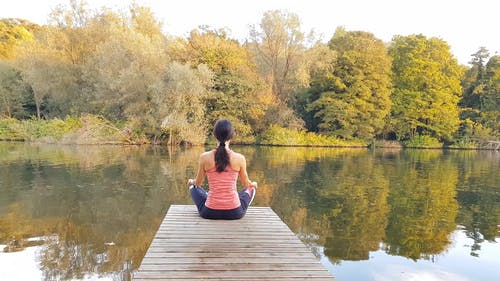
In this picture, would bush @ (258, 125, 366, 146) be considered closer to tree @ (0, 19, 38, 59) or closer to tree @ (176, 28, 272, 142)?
tree @ (176, 28, 272, 142)

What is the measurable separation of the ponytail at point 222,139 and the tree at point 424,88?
31.6 meters

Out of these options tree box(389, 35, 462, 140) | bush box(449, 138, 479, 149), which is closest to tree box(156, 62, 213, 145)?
tree box(389, 35, 462, 140)

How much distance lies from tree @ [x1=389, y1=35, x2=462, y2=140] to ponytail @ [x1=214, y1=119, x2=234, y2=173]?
31.6m

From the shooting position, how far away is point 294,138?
31.2 metres

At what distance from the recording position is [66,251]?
576 cm

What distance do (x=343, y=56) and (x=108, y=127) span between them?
19.2m

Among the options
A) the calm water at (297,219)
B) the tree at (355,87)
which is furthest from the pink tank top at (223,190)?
the tree at (355,87)

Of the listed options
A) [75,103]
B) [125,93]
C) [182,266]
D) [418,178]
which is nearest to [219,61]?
[125,93]

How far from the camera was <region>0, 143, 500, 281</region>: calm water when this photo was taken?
219 inches

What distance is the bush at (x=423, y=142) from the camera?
3394 cm

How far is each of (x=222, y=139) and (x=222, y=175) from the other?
0.46 meters

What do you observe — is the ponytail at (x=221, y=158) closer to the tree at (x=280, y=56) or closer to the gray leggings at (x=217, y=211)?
the gray leggings at (x=217, y=211)

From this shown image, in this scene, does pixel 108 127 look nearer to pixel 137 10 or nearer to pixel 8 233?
pixel 137 10

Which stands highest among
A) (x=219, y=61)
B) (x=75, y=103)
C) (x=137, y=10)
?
(x=137, y=10)
